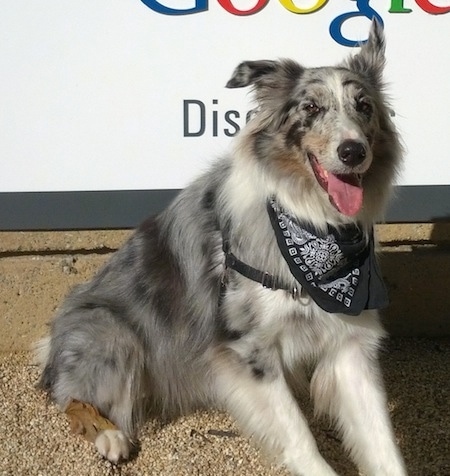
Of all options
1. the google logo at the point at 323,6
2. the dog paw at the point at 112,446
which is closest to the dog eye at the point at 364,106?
the google logo at the point at 323,6

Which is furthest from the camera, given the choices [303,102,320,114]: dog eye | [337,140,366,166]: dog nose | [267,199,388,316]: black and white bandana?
[267,199,388,316]: black and white bandana

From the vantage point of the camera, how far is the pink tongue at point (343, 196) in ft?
11.4

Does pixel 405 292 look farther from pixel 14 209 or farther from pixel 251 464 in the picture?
pixel 14 209

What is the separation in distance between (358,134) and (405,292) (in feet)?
7.21

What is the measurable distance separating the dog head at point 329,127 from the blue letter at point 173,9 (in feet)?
4.13

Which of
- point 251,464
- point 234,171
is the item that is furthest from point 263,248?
point 251,464

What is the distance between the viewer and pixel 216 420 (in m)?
4.48

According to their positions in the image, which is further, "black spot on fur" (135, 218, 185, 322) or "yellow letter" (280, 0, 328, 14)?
"yellow letter" (280, 0, 328, 14)

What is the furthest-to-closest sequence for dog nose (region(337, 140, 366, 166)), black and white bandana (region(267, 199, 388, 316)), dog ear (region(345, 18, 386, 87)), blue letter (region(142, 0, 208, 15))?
blue letter (region(142, 0, 208, 15)) < dog ear (region(345, 18, 386, 87)) < black and white bandana (region(267, 199, 388, 316)) < dog nose (region(337, 140, 366, 166))

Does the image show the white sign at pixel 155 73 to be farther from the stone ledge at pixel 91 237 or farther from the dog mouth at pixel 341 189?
the dog mouth at pixel 341 189

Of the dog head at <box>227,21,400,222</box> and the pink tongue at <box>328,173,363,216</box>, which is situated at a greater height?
the dog head at <box>227,21,400,222</box>

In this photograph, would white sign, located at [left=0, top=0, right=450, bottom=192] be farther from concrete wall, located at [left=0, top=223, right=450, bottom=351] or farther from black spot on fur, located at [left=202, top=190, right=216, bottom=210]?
black spot on fur, located at [left=202, top=190, right=216, bottom=210]

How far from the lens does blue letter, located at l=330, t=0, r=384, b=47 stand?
4895mm

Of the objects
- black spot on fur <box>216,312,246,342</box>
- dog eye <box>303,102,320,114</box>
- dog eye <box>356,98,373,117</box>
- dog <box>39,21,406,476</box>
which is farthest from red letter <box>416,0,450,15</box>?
black spot on fur <box>216,312,246,342</box>
